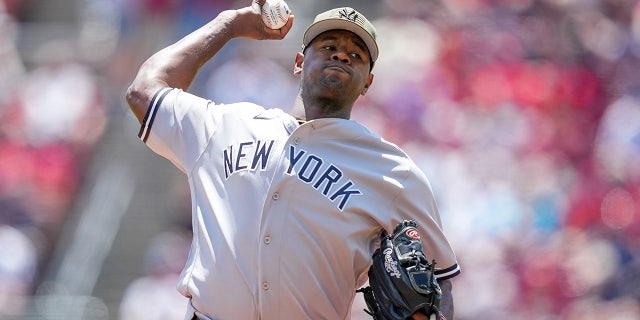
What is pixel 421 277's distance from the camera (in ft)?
8.25

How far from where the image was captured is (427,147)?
6703 millimetres

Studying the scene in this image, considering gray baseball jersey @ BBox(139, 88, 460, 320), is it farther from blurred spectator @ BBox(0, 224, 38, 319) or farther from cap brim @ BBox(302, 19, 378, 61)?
blurred spectator @ BBox(0, 224, 38, 319)

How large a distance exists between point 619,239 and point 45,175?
4258 mm

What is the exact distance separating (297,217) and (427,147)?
160 inches

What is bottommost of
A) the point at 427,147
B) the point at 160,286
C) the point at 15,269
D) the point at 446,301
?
the point at 15,269

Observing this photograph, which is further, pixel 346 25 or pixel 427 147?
pixel 427 147

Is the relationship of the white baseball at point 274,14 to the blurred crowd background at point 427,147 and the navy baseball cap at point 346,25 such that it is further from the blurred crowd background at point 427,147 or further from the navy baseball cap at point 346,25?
the blurred crowd background at point 427,147

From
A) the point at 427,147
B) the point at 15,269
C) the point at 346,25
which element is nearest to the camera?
the point at 346,25

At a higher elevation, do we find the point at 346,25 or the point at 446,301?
the point at 346,25

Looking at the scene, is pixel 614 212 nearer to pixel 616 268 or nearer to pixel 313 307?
pixel 616 268

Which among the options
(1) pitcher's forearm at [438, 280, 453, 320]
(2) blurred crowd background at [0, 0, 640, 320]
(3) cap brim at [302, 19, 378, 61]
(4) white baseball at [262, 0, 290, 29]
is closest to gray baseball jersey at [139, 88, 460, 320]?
(1) pitcher's forearm at [438, 280, 453, 320]

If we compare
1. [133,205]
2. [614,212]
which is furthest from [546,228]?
[133,205]

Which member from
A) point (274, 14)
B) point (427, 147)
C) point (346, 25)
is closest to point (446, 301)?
point (346, 25)

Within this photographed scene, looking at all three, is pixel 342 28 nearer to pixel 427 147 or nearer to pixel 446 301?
pixel 446 301
